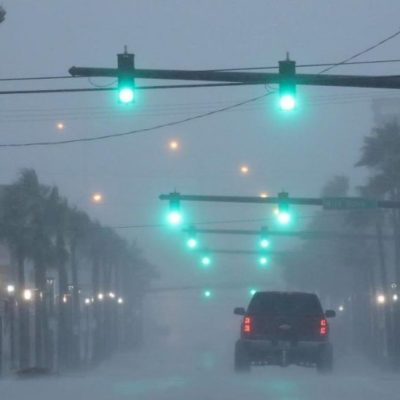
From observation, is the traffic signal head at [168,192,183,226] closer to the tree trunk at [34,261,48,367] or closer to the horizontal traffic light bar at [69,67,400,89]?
the horizontal traffic light bar at [69,67,400,89]

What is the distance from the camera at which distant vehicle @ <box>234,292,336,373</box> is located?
2761 centimetres

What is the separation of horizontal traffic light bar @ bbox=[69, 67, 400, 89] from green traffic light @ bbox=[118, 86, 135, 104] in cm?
27

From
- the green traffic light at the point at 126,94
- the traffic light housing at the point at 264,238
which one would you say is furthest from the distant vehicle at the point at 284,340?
the traffic light housing at the point at 264,238

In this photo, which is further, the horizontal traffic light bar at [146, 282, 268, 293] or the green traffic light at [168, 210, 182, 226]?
the horizontal traffic light bar at [146, 282, 268, 293]

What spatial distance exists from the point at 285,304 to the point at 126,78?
11253mm

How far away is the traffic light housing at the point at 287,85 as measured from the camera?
19.1 metres

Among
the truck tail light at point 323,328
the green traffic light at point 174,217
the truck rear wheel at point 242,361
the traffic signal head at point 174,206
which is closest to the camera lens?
the truck rear wheel at point 242,361

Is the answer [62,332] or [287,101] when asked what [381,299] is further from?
[287,101]

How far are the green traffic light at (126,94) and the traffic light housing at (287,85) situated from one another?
8.27 feet

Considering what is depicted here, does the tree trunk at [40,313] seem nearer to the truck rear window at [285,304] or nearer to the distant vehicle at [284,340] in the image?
the truck rear window at [285,304]

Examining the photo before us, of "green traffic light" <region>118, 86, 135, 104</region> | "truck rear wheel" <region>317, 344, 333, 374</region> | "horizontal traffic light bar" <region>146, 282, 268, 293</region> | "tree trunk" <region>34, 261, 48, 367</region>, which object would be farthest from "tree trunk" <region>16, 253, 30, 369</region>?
"horizontal traffic light bar" <region>146, 282, 268, 293</region>

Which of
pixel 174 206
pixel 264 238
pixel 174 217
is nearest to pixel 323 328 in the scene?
pixel 174 206

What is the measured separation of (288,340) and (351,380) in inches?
216

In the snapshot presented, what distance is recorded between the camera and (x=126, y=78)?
19.2 meters
